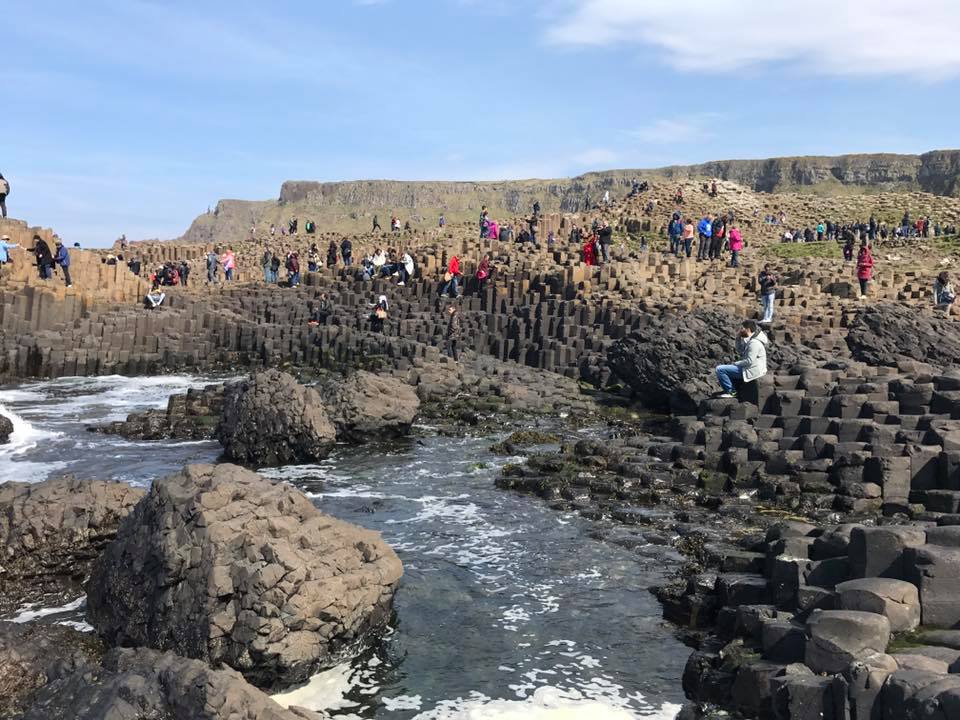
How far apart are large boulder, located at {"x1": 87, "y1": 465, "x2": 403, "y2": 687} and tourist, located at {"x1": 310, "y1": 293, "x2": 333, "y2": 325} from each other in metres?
26.3

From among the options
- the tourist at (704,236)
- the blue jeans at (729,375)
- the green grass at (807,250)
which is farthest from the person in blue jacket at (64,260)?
the green grass at (807,250)

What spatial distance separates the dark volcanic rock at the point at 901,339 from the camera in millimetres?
26769

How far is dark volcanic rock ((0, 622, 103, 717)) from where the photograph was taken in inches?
310

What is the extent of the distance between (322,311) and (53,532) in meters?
26.0

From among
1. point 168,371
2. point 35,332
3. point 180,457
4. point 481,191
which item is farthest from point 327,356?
point 481,191

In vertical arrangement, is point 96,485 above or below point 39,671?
above

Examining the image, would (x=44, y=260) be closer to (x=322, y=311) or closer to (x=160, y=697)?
(x=322, y=311)

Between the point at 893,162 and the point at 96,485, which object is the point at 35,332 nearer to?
the point at 96,485

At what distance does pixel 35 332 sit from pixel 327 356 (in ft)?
35.0

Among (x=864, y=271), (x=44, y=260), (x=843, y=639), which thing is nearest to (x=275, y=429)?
(x=843, y=639)

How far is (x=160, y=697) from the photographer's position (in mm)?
6859

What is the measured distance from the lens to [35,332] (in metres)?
32.6

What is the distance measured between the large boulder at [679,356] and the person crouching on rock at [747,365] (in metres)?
2.37

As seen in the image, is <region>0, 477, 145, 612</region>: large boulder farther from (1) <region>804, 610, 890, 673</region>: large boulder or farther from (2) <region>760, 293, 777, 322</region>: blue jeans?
(2) <region>760, 293, 777, 322</region>: blue jeans
